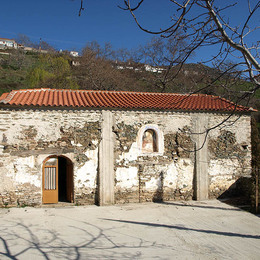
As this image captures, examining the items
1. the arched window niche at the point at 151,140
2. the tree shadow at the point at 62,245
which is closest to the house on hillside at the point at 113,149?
the arched window niche at the point at 151,140

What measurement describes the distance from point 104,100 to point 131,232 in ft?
17.7

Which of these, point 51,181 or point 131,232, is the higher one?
point 51,181

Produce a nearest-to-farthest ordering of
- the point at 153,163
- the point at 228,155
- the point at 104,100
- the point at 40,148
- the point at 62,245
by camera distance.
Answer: the point at 62,245 < the point at 40,148 < the point at 153,163 < the point at 104,100 < the point at 228,155

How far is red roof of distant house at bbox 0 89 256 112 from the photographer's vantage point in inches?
386

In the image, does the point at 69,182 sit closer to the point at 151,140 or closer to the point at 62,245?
the point at 151,140

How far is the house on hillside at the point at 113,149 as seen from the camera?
9.41 metres

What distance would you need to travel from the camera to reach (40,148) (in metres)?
Result: 9.57

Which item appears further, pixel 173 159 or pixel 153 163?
pixel 173 159

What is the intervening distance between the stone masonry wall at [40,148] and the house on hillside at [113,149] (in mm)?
33

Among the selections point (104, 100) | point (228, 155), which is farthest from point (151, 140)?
point (228, 155)

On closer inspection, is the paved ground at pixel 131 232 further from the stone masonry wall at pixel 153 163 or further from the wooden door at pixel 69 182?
the wooden door at pixel 69 182

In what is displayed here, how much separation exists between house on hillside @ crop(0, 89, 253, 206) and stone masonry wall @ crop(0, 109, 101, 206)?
3cm

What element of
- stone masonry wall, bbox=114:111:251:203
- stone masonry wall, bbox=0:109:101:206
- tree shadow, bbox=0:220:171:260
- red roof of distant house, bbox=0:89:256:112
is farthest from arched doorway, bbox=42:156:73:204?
tree shadow, bbox=0:220:171:260

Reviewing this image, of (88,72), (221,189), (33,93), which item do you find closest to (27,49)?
(88,72)
